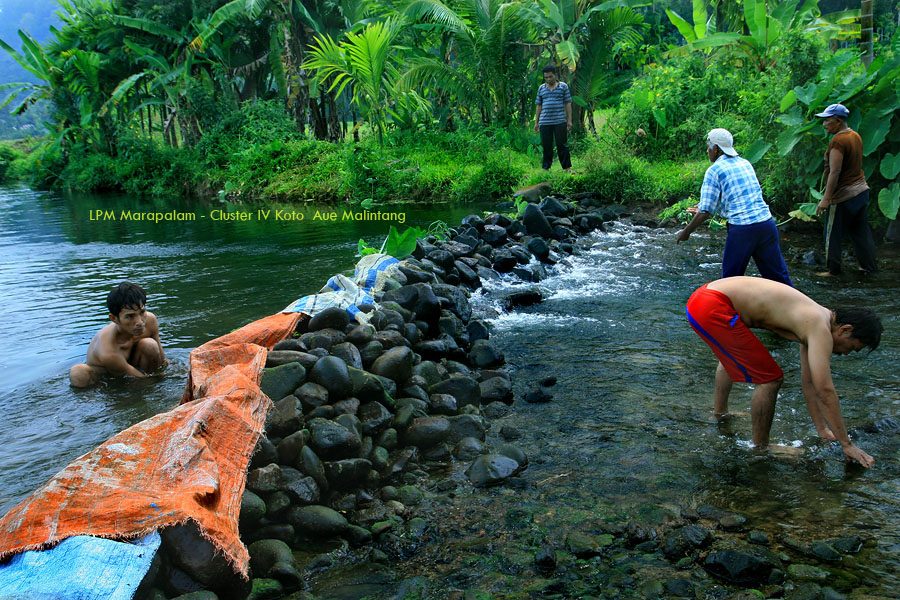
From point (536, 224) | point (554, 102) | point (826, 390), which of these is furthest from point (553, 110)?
point (826, 390)

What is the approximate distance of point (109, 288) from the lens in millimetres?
9633

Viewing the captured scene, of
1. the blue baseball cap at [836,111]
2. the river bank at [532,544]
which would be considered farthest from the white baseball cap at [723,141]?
the river bank at [532,544]

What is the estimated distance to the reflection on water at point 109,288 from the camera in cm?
502

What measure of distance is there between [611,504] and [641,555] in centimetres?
49

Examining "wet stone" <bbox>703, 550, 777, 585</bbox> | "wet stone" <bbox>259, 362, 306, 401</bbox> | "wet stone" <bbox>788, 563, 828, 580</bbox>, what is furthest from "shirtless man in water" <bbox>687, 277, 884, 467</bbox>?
"wet stone" <bbox>259, 362, 306, 401</bbox>

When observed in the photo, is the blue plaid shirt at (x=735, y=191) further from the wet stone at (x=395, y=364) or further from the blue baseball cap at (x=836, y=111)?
the wet stone at (x=395, y=364)

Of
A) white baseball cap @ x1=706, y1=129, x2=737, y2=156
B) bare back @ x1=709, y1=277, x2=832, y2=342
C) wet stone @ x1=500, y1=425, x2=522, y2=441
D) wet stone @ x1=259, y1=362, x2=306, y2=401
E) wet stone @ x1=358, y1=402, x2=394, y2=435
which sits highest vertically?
white baseball cap @ x1=706, y1=129, x2=737, y2=156

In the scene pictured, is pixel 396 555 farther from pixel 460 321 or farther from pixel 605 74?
pixel 605 74

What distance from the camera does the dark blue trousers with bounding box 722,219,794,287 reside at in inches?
222

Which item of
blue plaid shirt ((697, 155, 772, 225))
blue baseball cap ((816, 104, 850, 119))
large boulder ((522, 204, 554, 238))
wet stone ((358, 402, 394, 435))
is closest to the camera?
wet stone ((358, 402, 394, 435))

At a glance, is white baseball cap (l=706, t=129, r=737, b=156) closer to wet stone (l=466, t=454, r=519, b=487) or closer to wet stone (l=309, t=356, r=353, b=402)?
wet stone (l=466, t=454, r=519, b=487)

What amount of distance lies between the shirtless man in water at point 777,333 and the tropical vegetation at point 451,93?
17.9ft

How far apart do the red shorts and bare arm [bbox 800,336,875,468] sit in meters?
0.25

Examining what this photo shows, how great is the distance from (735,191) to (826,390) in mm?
2488
